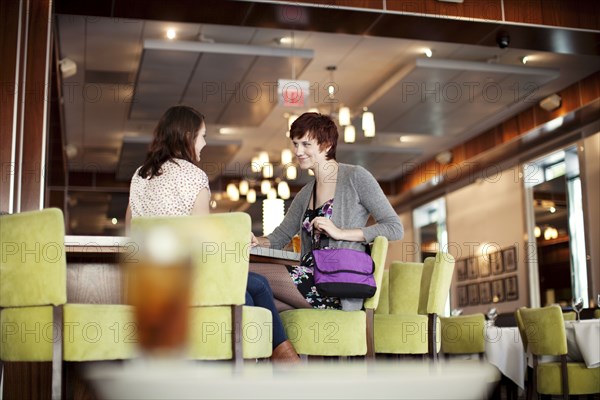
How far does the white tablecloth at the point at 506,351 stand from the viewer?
567 cm

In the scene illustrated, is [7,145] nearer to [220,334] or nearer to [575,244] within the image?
[220,334]

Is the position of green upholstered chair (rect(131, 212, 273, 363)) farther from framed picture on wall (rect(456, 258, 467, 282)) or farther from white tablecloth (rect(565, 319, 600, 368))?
framed picture on wall (rect(456, 258, 467, 282))

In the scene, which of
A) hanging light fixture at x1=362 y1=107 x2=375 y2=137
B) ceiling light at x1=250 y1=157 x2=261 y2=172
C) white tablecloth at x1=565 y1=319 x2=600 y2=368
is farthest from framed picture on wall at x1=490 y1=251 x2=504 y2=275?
white tablecloth at x1=565 y1=319 x2=600 y2=368

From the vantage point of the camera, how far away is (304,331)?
3.35 meters

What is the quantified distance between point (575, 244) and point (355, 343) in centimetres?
657

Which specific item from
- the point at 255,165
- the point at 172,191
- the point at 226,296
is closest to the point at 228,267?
the point at 226,296

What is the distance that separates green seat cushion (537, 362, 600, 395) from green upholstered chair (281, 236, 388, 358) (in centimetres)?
194

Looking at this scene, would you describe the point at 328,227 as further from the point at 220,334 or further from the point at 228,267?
the point at 220,334

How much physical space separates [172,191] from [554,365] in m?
2.90

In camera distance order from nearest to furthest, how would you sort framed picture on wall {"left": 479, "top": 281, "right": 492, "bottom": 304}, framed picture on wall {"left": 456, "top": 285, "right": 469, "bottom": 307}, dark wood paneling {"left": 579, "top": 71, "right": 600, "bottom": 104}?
dark wood paneling {"left": 579, "top": 71, "right": 600, "bottom": 104} → framed picture on wall {"left": 479, "top": 281, "right": 492, "bottom": 304} → framed picture on wall {"left": 456, "top": 285, "right": 469, "bottom": 307}

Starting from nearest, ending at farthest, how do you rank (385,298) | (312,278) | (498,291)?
(312,278) < (385,298) < (498,291)

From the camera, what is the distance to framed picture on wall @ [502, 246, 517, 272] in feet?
34.4

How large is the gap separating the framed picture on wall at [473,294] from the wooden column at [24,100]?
787 cm

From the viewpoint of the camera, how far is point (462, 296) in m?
11.8
